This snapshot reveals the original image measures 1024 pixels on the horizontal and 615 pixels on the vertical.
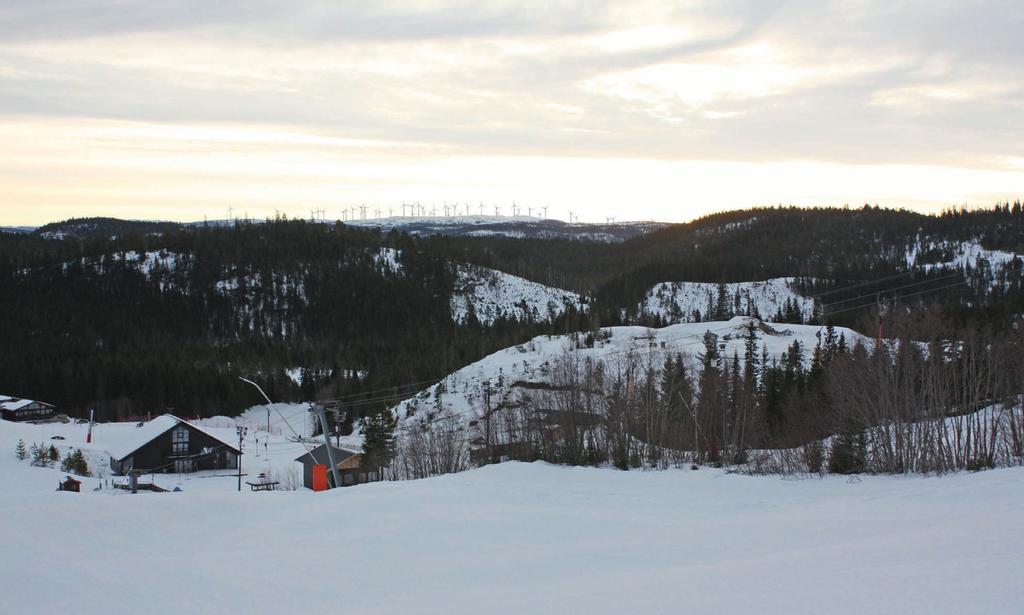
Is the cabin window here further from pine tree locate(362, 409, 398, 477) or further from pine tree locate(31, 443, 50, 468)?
pine tree locate(362, 409, 398, 477)

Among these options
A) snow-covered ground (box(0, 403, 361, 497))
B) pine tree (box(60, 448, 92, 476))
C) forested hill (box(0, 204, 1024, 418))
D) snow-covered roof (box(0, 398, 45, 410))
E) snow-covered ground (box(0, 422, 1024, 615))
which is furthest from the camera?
forested hill (box(0, 204, 1024, 418))

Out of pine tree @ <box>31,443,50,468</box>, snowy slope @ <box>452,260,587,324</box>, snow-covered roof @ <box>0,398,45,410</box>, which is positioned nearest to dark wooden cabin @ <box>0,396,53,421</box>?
snow-covered roof @ <box>0,398,45,410</box>

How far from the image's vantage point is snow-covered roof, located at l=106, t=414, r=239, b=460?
53.7 m

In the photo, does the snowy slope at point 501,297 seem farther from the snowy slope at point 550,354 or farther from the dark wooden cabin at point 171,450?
the dark wooden cabin at point 171,450

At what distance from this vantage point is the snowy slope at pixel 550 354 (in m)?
73.2

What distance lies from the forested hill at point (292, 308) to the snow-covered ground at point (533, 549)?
6483 cm

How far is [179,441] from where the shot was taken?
5641 centimetres

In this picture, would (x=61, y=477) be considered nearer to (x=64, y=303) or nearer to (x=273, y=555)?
(x=273, y=555)

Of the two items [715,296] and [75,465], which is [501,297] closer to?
[715,296]

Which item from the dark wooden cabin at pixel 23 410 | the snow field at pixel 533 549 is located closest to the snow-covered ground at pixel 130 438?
the dark wooden cabin at pixel 23 410

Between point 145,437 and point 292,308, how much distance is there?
383 feet

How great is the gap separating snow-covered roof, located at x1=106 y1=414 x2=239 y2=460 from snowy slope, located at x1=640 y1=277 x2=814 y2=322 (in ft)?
404

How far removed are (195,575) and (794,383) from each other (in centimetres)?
Answer: 5123

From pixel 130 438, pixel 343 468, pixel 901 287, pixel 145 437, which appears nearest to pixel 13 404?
pixel 130 438
